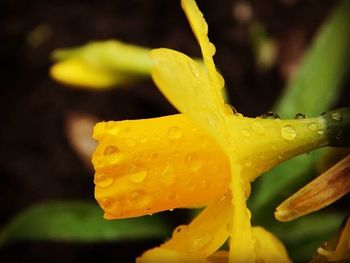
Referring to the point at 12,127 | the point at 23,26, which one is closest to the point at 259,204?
the point at 12,127

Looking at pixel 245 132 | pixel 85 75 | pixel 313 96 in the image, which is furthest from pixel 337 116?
pixel 85 75

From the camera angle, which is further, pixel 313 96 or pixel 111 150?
pixel 313 96

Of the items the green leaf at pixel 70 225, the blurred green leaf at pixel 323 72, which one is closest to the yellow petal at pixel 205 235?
the green leaf at pixel 70 225

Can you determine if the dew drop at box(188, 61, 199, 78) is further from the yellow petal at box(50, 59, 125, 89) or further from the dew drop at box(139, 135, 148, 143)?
the yellow petal at box(50, 59, 125, 89)

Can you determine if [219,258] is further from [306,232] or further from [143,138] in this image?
[306,232]

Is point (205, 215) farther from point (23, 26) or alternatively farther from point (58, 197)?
point (23, 26)

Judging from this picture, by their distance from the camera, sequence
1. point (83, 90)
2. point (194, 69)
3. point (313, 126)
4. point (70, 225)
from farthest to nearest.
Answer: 1. point (83, 90)
2. point (70, 225)
3. point (313, 126)
4. point (194, 69)

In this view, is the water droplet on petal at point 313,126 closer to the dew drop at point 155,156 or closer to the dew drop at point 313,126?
the dew drop at point 313,126
